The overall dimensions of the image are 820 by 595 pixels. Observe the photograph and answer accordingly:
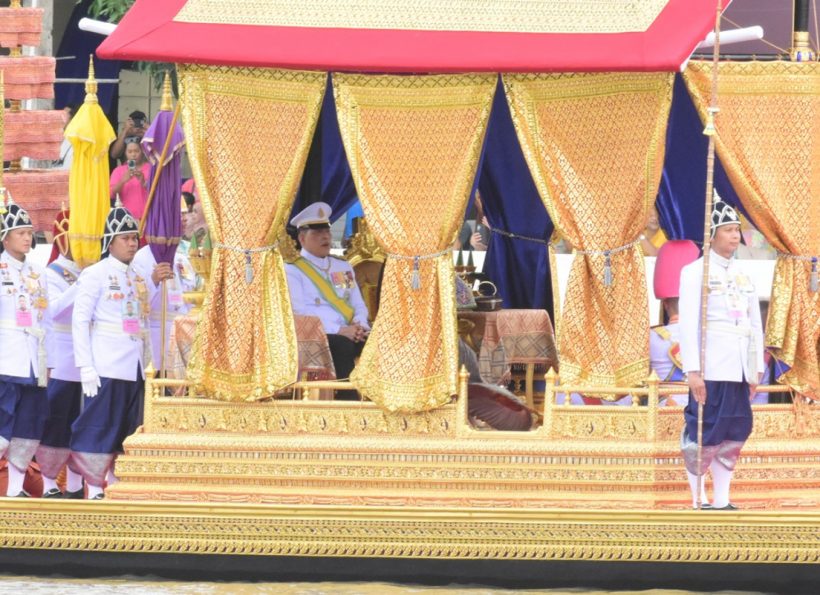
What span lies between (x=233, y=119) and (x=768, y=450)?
360 centimetres

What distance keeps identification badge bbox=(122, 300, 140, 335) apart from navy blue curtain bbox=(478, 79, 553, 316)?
285 cm

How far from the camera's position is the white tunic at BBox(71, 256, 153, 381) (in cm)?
1167

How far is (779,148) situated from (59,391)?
4.65 m

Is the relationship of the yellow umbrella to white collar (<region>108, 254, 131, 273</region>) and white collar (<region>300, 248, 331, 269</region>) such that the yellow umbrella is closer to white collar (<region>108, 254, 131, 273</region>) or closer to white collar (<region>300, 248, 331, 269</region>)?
white collar (<region>108, 254, 131, 273</region>)

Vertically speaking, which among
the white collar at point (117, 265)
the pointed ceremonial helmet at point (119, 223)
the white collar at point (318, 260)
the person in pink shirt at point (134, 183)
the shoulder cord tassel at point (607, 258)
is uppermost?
the person in pink shirt at point (134, 183)

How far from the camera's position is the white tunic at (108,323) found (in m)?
11.7

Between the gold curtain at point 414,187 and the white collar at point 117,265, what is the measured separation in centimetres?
166

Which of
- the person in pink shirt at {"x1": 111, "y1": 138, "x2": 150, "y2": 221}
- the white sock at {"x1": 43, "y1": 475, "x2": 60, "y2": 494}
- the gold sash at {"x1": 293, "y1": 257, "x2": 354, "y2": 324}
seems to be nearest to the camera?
the white sock at {"x1": 43, "y1": 475, "x2": 60, "y2": 494}

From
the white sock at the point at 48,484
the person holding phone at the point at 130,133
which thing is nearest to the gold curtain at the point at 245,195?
the white sock at the point at 48,484

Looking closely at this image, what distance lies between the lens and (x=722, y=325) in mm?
10945

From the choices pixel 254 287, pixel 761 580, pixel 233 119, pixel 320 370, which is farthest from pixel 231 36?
pixel 761 580

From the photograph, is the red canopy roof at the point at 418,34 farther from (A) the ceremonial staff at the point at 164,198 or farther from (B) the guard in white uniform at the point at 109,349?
(B) the guard in white uniform at the point at 109,349

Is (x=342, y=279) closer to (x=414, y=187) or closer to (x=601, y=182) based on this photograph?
(x=414, y=187)

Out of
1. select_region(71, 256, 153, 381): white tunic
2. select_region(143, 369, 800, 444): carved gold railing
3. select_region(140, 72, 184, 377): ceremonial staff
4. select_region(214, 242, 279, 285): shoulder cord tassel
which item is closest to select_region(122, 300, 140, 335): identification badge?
select_region(71, 256, 153, 381): white tunic
